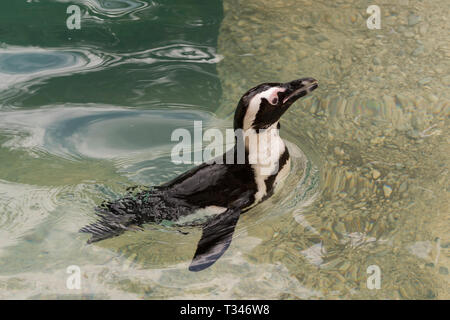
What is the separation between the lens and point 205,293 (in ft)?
8.88

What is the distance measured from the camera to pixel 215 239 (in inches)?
113

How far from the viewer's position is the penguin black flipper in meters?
2.72

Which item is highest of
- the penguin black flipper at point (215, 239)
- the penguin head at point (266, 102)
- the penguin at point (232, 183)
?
the penguin head at point (266, 102)

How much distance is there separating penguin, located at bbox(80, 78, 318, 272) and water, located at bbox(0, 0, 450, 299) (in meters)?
0.11

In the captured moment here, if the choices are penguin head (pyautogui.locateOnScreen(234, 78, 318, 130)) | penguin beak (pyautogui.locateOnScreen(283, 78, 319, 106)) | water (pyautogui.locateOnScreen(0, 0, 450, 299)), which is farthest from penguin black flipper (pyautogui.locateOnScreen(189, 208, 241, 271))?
penguin beak (pyautogui.locateOnScreen(283, 78, 319, 106))

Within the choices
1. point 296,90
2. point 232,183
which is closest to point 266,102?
point 296,90

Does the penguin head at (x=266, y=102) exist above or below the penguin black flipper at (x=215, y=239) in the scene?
above

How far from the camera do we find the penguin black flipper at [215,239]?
107 inches

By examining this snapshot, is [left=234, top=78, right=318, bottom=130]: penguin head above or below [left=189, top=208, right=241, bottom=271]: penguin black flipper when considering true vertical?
above

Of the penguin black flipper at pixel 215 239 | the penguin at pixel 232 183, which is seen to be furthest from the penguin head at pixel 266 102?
the penguin black flipper at pixel 215 239

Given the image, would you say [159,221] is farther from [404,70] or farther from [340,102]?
[404,70]

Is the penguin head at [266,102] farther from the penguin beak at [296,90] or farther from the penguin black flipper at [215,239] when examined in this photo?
the penguin black flipper at [215,239]

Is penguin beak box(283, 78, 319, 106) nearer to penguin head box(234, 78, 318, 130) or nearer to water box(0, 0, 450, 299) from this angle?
penguin head box(234, 78, 318, 130)

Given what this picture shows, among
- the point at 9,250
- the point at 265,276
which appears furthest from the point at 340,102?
the point at 9,250
